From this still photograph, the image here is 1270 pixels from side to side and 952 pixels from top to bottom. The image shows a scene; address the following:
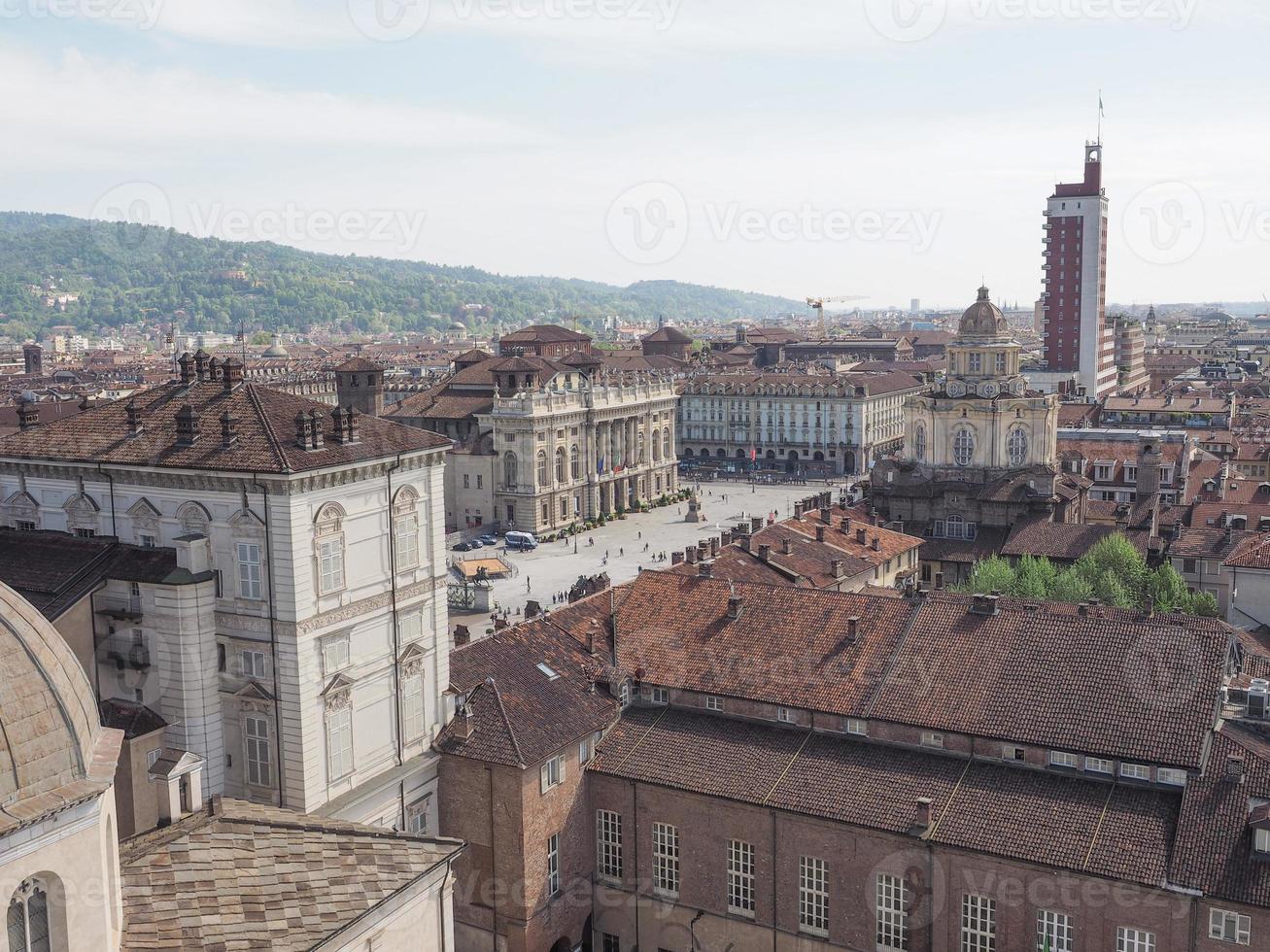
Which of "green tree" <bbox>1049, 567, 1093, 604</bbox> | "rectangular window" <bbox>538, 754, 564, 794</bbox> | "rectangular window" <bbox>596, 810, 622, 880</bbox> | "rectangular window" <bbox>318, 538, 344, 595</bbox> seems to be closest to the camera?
"rectangular window" <bbox>318, 538, 344, 595</bbox>

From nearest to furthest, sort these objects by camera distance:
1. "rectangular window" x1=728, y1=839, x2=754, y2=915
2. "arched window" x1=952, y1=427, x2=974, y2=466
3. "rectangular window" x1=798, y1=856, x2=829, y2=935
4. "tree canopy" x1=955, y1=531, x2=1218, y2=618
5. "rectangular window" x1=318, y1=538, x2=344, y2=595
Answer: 1. "rectangular window" x1=318, y1=538, x2=344, y2=595
2. "rectangular window" x1=798, y1=856, x2=829, y2=935
3. "rectangular window" x1=728, y1=839, x2=754, y2=915
4. "tree canopy" x1=955, y1=531, x2=1218, y2=618
5. "arched window" x1=952, y1=427, x2=974, y2=466

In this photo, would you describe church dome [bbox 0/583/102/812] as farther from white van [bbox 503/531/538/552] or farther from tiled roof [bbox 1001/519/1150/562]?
white van [bbox 503/531/538/552]

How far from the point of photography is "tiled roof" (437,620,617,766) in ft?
140

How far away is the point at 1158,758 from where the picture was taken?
37531 millimetres

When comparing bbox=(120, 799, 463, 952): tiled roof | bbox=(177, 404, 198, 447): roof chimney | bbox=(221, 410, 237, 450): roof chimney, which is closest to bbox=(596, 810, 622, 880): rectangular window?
bbox=(120, 799, 463, 952): tiled roof

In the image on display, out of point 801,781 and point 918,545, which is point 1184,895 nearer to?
point 801,781

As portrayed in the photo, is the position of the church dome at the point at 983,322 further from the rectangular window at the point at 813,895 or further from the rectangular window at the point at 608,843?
the rectangular window at the point at 813,895

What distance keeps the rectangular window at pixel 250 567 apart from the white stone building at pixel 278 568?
5 cm

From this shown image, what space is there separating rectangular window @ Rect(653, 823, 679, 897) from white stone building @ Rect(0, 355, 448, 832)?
319 inches

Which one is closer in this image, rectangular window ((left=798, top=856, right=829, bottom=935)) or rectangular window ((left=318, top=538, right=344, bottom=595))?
rectangular window ((left=318, top=538, right=344, bottom=595))

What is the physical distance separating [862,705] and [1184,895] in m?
12.0

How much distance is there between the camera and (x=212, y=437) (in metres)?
40.2

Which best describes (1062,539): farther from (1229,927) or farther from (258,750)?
(258,750)

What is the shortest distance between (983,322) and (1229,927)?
8227 cm
